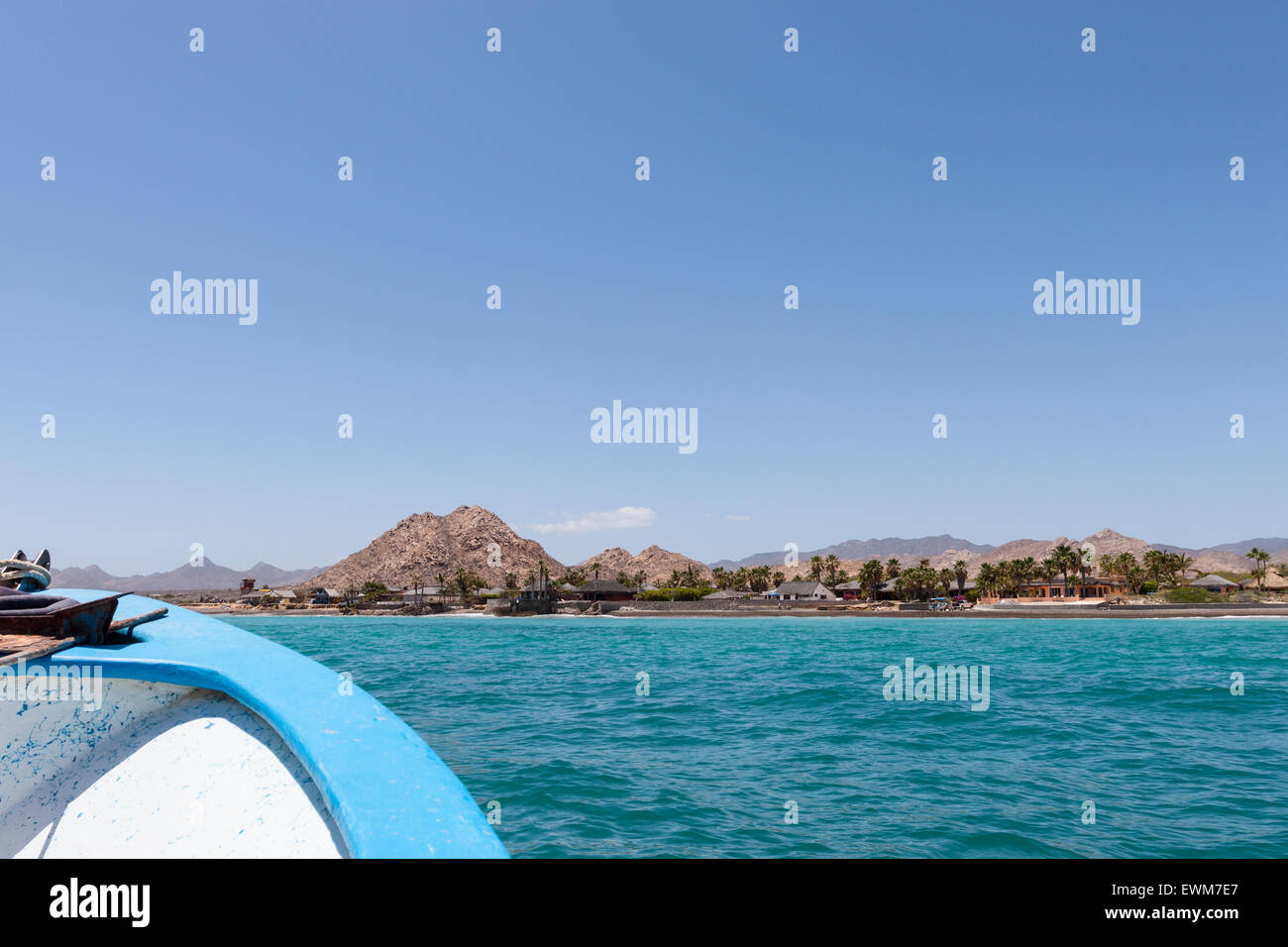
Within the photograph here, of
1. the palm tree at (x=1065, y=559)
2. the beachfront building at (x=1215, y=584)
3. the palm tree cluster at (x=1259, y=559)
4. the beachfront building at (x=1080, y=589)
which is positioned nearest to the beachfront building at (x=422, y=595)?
the beachfront building at (x=1080, y=589)

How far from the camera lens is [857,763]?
40.3 ft

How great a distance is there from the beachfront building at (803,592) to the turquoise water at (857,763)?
114 meters

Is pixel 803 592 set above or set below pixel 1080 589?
below

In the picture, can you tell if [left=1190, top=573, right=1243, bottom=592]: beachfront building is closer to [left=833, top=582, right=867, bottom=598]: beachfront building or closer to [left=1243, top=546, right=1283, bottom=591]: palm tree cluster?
[left=1243, top=546, right=1283, bottom=591]: palm tree cluster

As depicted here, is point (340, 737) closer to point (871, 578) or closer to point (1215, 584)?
point (871, 578)

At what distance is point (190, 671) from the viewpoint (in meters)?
4.12

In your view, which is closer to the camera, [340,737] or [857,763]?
[340,737]

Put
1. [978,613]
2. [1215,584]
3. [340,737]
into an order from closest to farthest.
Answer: [340,737], [978,613], [1215,584]

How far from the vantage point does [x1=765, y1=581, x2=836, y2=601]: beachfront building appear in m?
138

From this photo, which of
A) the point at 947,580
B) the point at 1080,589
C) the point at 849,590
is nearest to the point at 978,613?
the point at 1080,589

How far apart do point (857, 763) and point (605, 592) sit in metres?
128
